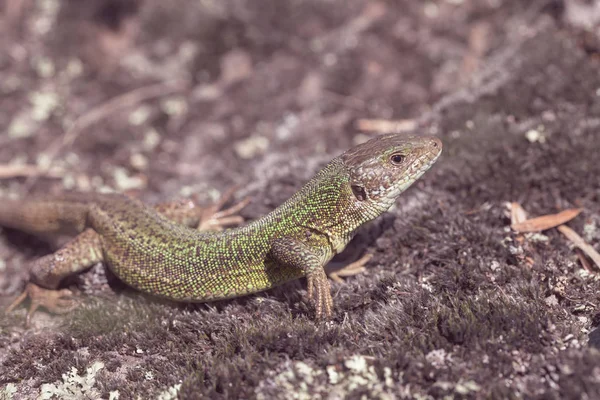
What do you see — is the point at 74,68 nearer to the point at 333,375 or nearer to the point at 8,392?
the point at 8,392

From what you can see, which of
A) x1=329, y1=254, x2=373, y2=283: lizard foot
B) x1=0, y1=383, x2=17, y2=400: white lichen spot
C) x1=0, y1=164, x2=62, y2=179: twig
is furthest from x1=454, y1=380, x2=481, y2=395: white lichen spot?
x1=0, y1=164, x2=62, y2=179: twig

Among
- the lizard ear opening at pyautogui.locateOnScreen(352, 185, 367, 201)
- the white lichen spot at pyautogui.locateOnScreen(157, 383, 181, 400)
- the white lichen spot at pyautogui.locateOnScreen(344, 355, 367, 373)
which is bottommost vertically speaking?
the white lichen spot at pyautogui.locateOnScreen(157, 383, 181, 400)

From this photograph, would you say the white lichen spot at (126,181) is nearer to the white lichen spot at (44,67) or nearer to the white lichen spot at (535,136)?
the white lichen spot at (44,67)

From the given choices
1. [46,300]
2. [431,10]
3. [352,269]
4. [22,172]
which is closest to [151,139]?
[22,172]

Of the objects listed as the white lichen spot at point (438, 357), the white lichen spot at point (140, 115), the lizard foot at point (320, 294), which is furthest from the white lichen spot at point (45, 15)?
the white lichen spot at point (438, 357)

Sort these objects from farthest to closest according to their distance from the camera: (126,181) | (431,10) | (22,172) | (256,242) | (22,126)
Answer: (431,10), (22,126), (22,172), (126,181), (256,242)

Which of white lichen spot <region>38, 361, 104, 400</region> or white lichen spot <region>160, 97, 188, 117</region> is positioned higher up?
white lichen spot <region>160, 97, 188, 117</region>

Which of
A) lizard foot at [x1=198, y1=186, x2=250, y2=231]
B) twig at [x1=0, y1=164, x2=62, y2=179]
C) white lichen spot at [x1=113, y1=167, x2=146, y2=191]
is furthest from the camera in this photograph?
twig at [x1=0, y1=164, x2=62, y2=179]

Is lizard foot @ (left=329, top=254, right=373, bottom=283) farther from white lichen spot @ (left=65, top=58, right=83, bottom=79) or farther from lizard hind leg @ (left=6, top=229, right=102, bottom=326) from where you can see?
white lichen spot @ (left=65, top=58, right=83, bottom=79)
